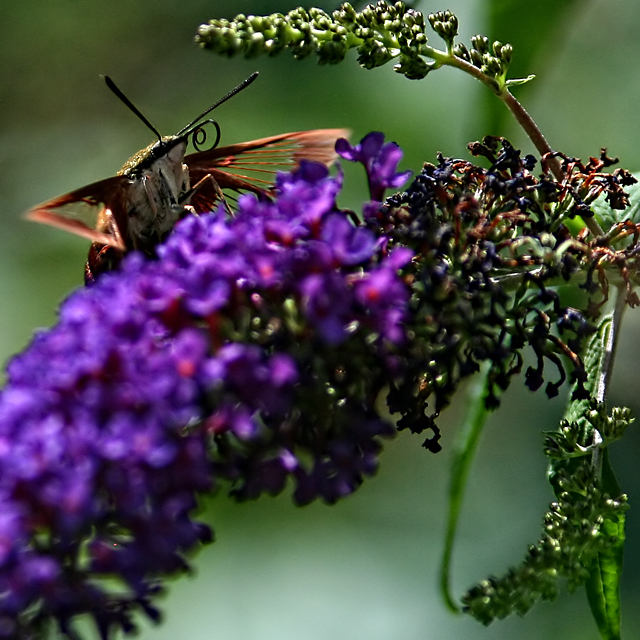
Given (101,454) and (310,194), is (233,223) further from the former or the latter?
(101,454)

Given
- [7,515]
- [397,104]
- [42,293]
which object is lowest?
[7,515]

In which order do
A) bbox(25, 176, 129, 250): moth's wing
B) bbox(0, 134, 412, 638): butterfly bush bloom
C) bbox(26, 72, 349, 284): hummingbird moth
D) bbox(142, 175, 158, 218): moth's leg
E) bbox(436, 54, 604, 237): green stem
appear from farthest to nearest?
bbox(142, 175, 158, 218): moth's leg
bbox(26, 72, 349, 284): hummingbird moth
bbox(436, 54, 604, 237): green stem
bbox(25, 176, 129, 250): moth's wing
bbox(0, 134, 412, 638): butterfly bush bloom

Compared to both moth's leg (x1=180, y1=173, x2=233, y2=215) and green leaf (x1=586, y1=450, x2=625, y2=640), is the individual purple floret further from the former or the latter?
green leaf (x1=586, y1=450, x2=625, y2=640)

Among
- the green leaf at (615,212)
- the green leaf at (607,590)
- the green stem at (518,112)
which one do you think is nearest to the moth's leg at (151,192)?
the green stem at (518,112)

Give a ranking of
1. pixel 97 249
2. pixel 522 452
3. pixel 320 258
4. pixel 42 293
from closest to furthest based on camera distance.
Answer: pixel 320 258
pixel 97 249
pixel 522 452
pixel 42 293

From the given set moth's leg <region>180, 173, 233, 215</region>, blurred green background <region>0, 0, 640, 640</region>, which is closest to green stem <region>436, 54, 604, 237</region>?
moth's leg <region>180, 173, 233, 215</region>

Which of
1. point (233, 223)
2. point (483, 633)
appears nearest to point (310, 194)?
point (233, 223)

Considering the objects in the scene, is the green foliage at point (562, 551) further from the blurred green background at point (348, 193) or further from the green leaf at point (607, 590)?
the blurred green background at point (348, 193)
